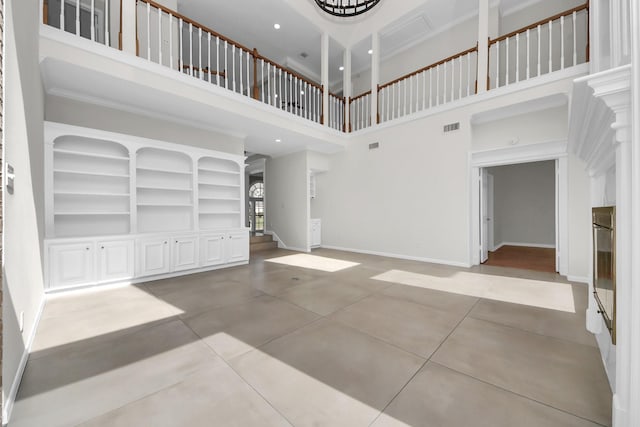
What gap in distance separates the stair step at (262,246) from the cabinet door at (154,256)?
3122mm

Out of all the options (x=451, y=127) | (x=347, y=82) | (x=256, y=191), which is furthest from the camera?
(x=256, y=191)

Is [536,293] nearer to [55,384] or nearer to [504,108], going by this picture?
[504,108]

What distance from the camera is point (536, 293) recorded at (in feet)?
11.8

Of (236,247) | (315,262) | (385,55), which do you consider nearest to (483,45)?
(385,55)

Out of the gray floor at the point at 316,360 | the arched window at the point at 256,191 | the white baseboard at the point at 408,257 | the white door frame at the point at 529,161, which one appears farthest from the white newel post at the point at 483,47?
the arched window at the point at 256,191

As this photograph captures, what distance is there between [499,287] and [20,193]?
568 centimetres

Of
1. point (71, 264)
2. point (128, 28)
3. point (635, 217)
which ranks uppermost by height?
point (128, 28)

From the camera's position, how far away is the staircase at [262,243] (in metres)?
7.66

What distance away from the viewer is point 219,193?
5.82 meters

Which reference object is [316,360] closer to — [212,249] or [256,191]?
[212,249]

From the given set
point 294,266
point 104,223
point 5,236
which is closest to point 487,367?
point 5,236

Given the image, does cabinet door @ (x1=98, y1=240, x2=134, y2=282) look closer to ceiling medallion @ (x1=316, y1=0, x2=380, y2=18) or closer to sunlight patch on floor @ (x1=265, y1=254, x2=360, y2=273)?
sunlight patch on floor @ (x1=265, y1=254, x2=360, y2=273)

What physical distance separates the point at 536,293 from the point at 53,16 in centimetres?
934

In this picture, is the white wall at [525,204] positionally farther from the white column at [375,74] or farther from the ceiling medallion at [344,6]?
the ceiling medallion at [344,6]
